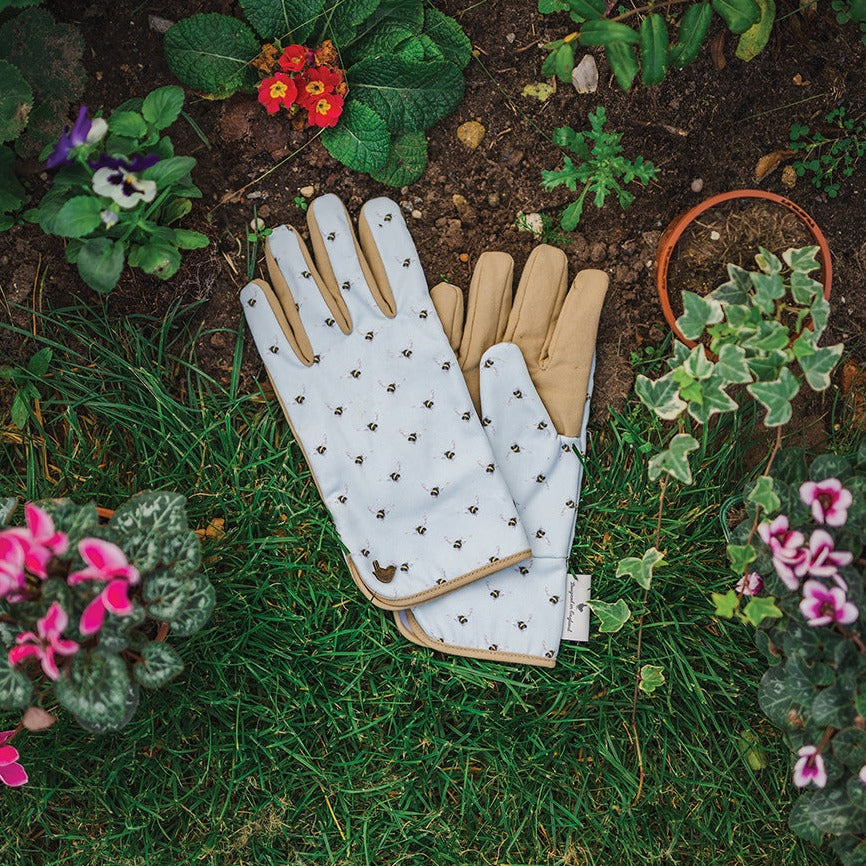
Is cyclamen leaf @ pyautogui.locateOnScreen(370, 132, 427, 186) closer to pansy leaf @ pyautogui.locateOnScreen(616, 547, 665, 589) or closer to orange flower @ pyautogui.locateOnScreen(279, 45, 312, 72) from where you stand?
orange flower @ pyautogui.locateOnScreen(279, 45, 312, 72)

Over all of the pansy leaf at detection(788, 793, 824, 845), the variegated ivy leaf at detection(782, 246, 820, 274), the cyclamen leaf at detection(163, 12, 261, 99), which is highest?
the cyclamen leaf at detection(163, 12, 261, 99)

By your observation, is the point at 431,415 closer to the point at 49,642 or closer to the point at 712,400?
the point at 712,400

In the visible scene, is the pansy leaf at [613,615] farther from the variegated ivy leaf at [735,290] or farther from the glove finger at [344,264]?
the glove finger at [344,264]

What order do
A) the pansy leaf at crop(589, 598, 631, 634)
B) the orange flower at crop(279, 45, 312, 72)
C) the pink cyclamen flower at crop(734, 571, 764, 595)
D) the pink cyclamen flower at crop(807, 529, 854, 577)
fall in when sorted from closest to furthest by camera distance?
the pink cyclamen flower at crop(807, 529, 854, 577), the pink cyclamen flower at crop(734, 571, 764, 595), the pansy leaf at crop(589, 598, 631, 634), the orange flower at crop(279, 45, 312, 72)

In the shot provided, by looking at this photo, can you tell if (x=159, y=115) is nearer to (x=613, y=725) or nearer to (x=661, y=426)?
(x=661, y=426)

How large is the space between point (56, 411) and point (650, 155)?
174cm

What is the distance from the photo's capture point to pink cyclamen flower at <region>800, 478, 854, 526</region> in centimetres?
164

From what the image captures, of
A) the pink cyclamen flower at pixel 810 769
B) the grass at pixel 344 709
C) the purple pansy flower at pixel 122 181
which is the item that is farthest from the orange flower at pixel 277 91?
the pink cyclamen flower at pixel 810 769

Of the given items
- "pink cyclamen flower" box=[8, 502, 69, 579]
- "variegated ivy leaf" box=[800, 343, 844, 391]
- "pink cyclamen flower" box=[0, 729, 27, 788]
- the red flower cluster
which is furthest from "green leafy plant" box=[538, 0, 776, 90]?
"pink cyclamen flower" box=[0, 729, 27, 788]

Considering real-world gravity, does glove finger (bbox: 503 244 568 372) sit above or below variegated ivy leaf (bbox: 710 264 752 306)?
below

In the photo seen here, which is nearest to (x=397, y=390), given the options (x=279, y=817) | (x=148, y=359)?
(x=148, y=359)

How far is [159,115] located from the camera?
1.93 meters

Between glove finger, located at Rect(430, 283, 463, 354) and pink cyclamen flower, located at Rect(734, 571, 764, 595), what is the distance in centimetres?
93

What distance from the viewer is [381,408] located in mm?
2156
